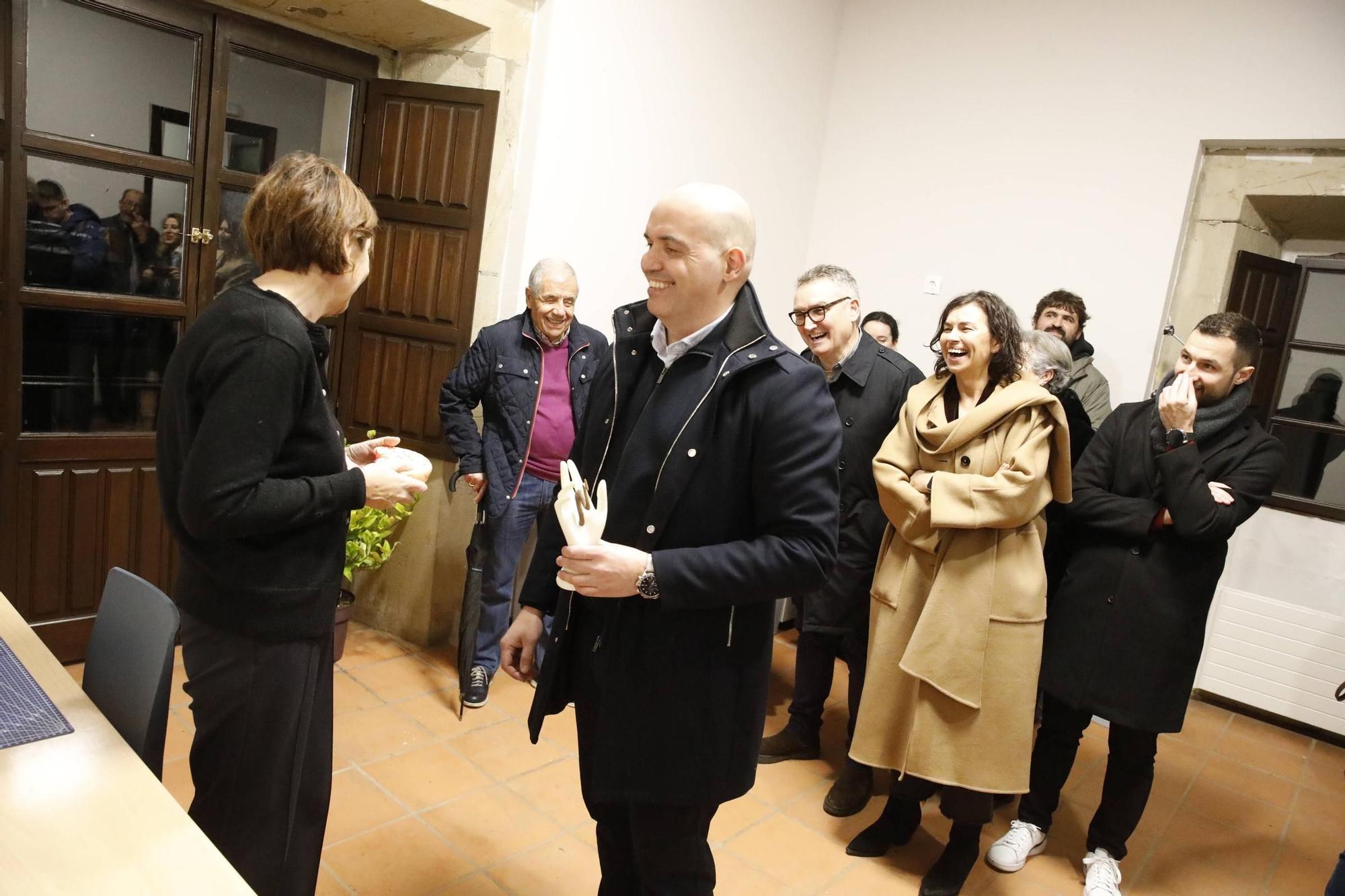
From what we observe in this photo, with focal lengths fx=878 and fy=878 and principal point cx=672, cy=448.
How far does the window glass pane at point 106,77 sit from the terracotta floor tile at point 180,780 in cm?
204

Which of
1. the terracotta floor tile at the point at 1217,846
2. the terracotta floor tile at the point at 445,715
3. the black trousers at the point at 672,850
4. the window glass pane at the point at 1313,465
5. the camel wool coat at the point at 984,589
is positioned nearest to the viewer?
the black trousers at the point at 672,850

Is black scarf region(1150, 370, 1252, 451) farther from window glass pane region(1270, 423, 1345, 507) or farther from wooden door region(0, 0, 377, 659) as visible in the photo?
wooden door region(0, 0, 377, 659)

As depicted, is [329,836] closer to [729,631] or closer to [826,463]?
[729,631]

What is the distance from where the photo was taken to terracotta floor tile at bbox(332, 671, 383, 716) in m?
3.12

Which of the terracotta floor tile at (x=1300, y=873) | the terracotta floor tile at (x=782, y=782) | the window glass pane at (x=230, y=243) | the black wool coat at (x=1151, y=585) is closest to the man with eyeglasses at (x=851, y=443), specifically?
the terracotta floor tile at (x=782, y=782)

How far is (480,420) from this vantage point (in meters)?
3.58

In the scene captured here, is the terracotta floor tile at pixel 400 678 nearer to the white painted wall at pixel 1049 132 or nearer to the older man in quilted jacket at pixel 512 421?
the older man in quilted jacket at pixel 512 421

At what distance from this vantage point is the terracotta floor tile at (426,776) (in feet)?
8.61

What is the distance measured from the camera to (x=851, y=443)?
290cm

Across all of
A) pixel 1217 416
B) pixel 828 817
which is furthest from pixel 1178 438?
pixel 828 817

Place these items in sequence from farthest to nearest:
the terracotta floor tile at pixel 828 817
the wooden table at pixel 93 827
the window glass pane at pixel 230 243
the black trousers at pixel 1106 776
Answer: the window glass pane at pixel 230 243
the terracotta floor tile at pixel 828 817
the black trousers at pixel 1106 776
the wooden table at pixel 93 827

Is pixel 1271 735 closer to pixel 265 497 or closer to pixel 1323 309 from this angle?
pixel 1323 309

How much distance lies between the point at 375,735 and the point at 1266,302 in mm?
4211

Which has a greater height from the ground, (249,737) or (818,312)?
(818,312)
